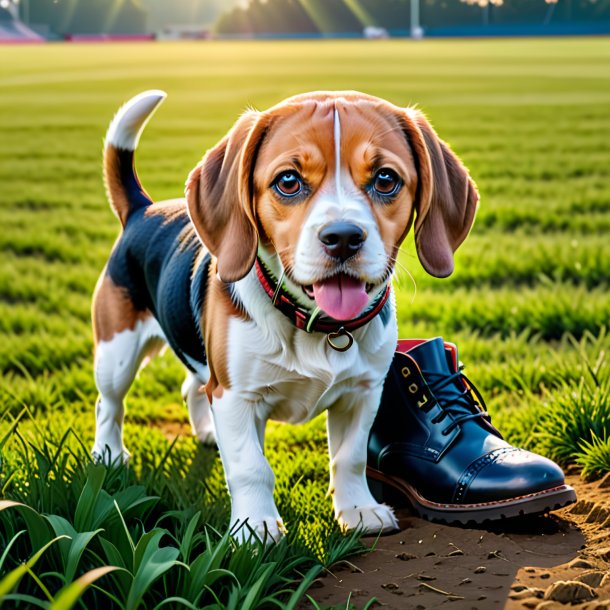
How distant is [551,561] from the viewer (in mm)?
2957

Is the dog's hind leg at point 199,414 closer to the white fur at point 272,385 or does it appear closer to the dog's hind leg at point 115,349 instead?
the dog's hind leg at point 115,349

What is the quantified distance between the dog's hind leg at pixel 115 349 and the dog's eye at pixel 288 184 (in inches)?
50.2

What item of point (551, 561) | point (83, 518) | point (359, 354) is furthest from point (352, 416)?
point (83, 518)

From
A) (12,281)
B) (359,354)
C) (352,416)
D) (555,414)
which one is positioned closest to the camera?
(359,354)

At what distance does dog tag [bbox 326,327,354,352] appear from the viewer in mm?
3135

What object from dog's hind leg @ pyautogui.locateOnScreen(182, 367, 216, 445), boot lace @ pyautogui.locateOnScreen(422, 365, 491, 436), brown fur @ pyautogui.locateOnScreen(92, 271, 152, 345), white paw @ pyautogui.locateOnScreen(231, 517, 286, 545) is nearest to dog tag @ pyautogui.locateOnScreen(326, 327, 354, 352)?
white paw @ pyautogui.locateOnScreen(231, 517, 286, 545)

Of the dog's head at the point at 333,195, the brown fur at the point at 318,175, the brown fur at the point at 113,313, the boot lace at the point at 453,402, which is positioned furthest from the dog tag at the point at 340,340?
the brown fur at the point at 113,313

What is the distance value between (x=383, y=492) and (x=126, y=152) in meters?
1.82

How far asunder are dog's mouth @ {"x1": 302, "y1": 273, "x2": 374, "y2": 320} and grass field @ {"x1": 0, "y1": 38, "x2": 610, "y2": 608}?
33 cm

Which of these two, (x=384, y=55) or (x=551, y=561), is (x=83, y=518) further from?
(x=384, y=55)

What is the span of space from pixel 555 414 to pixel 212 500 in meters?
1.50

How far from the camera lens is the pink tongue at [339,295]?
2838mm

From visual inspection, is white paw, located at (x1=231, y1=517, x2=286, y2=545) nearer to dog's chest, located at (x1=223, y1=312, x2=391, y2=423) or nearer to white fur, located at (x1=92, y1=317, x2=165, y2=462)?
dog's chest, located at (x1=223, y1=312, x2=391, y2=423)

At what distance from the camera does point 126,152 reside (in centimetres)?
421
